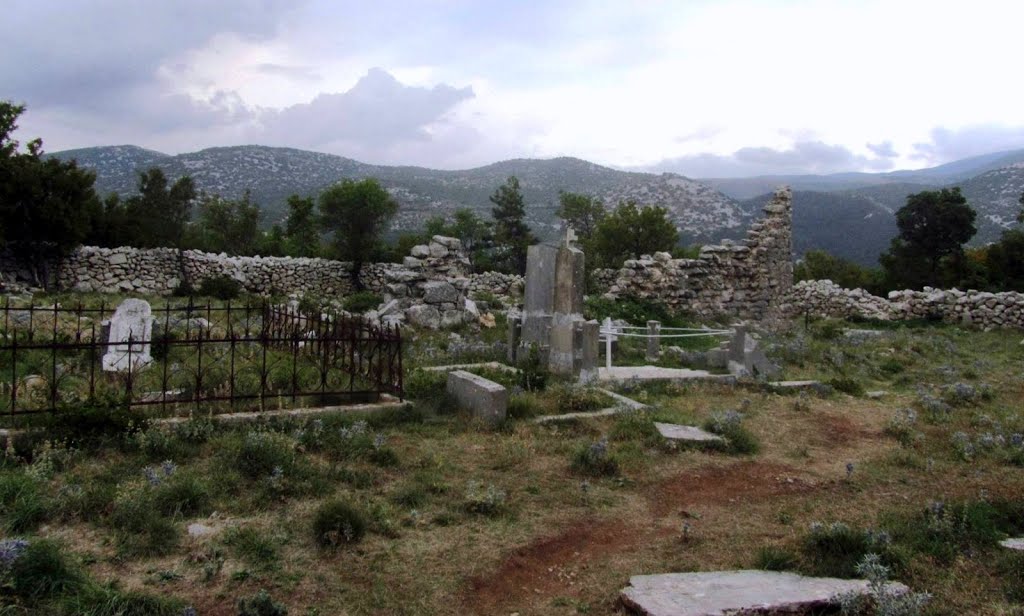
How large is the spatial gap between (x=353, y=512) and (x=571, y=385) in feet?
16.5

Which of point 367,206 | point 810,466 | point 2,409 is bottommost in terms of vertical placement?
point 810,466

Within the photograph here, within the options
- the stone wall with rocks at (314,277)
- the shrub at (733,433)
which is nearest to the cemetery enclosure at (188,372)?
the shrub at (733,433)

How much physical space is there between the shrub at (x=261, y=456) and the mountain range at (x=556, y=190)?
5316 centimetres

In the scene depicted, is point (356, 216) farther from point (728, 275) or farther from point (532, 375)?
point (532, 375)

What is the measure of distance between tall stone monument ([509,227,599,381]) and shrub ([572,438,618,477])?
11.4ft

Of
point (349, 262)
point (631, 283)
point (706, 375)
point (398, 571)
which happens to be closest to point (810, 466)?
point (706, 375)

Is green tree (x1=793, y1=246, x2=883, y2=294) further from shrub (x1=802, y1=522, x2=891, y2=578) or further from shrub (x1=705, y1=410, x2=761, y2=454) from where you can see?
shrub (x1=802, y1=522, x2=891, y2=578)

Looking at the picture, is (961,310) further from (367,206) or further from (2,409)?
(2,409)

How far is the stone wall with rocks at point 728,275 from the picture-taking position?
864 inches

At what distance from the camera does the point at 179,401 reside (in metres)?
7.51

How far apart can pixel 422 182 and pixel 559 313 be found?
8539cm

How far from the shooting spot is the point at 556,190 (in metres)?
88.3

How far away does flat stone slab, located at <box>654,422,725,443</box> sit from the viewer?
829 centimetres

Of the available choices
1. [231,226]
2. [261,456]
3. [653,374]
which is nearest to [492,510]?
[261,456]
